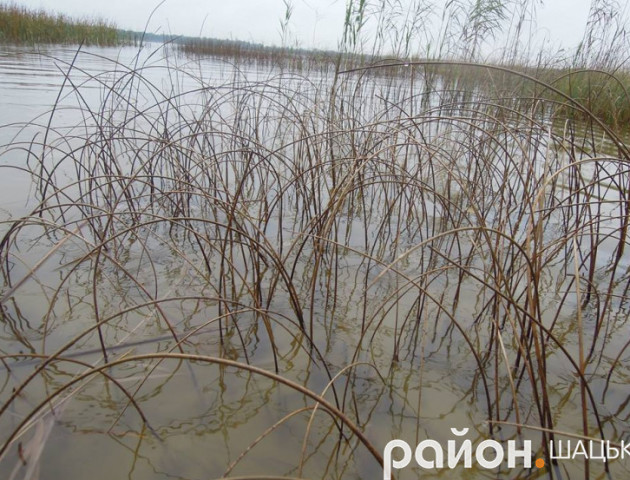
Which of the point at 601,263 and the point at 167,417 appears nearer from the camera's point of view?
the point at 167,417

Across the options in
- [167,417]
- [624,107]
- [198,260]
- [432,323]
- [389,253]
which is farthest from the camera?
[624,107]

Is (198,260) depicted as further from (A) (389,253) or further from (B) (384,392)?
(B) (384,392)

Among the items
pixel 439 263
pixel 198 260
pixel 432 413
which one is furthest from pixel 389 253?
pixel 432 413

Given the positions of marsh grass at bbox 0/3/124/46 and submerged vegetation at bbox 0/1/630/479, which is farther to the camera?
marsh grass at bbox 0/3/124/46

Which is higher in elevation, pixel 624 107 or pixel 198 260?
pixel 624 107

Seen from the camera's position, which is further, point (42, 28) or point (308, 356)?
point (42, 28)

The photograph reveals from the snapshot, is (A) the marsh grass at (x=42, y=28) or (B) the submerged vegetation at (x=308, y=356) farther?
(A) the marsh grass at (x=42, y=28)

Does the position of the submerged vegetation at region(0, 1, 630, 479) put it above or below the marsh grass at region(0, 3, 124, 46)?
below

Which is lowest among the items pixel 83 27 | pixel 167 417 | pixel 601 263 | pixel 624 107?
pixel 167 417

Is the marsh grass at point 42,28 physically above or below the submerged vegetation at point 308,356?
above

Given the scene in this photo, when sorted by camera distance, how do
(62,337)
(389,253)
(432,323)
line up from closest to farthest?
(62,337)
(432,323)
(389,253)

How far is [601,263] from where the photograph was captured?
2.48 m

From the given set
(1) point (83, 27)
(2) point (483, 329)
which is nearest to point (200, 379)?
(2) point (483, 329)

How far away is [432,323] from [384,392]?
47 cm
